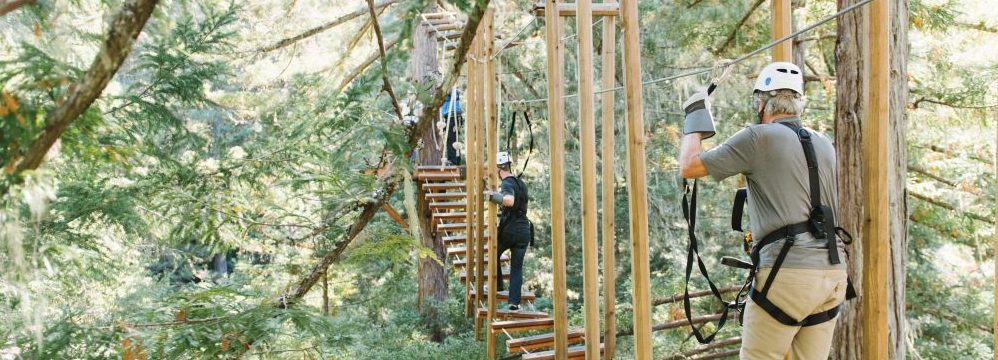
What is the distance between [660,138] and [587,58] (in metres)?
6.05

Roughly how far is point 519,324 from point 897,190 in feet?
8.77

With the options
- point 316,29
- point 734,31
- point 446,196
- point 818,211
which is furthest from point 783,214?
point 316,29

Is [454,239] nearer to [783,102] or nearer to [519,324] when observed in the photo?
[519,324]

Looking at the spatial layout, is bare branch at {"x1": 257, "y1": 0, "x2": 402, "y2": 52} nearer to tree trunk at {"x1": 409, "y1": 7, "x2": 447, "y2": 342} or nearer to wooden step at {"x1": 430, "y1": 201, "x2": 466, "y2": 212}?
tree trunk at {"x1": 409, "y1": 7, "x2": 447, "y2": 342}

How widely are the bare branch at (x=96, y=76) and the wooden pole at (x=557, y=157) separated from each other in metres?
2.91

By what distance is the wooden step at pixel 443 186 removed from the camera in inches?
312

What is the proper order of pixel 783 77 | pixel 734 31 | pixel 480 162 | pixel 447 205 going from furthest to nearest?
pixel 447 205 < pixel 734 31 < pixel 480 162 < pixel 783 77

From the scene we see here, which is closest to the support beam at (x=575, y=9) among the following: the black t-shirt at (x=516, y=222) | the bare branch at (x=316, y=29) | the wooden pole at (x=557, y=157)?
the wooden pole at (x=557, y=157)

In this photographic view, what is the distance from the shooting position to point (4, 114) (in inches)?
62.6

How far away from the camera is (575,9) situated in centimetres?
443

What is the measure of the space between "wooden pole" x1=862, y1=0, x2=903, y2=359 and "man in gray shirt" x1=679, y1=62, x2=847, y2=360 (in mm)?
108

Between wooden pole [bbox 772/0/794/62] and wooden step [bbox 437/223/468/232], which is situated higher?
Result: wooden pole [bbox 772/0/794/62]

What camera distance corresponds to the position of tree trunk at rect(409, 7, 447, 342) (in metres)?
8.91

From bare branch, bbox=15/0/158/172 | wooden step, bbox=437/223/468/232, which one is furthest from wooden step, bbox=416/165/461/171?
bare branch, bbox=15/0/158/172
